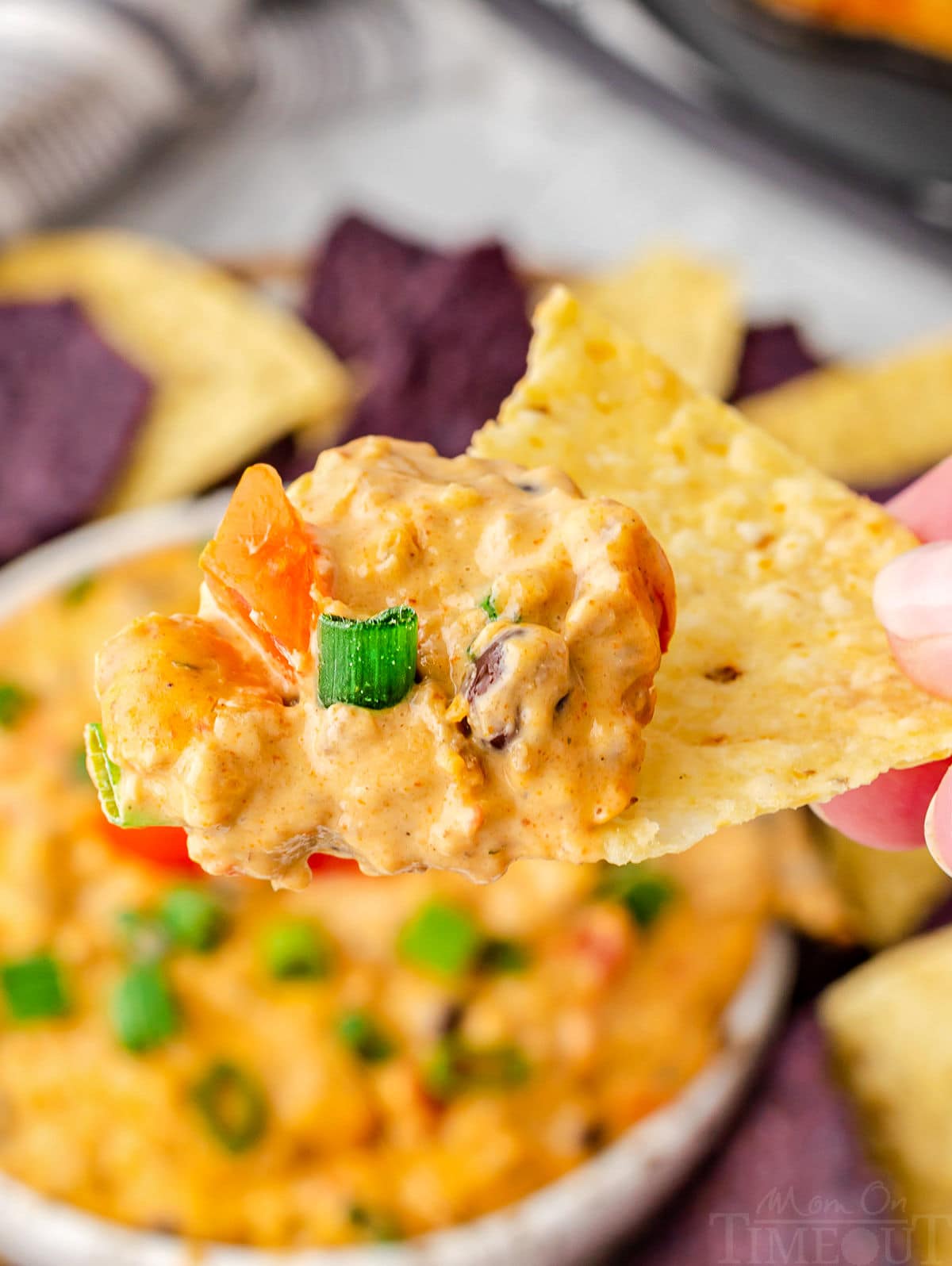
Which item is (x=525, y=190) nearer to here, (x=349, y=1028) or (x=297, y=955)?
(x=297, y=955)

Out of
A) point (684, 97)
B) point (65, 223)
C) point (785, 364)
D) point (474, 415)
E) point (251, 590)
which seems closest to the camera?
point (251, 590)

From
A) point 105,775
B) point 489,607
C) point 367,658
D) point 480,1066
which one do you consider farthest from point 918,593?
point 480,1066

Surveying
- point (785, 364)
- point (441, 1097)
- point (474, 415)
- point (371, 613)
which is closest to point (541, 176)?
point (785, 364)

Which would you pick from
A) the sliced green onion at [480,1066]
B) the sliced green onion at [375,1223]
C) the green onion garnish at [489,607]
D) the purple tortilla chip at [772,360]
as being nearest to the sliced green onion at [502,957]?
the sliced green onion at [480,1066]

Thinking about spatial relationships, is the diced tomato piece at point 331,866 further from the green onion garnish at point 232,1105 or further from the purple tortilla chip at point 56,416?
the purple tortilla chip at point 56,416

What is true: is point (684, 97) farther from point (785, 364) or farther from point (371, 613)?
point (371, 613)

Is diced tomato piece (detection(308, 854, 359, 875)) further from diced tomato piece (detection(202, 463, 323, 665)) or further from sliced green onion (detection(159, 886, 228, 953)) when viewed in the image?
diced tomato piece (detection(202, 463, 323, 665))

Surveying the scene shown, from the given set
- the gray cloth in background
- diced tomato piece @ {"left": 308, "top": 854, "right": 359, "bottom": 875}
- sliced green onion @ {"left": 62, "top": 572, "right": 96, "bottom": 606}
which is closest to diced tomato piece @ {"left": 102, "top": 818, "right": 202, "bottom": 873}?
diced tomato piece @ {"left": 308, "top": 854, "right": 359, "bottom": 875}
